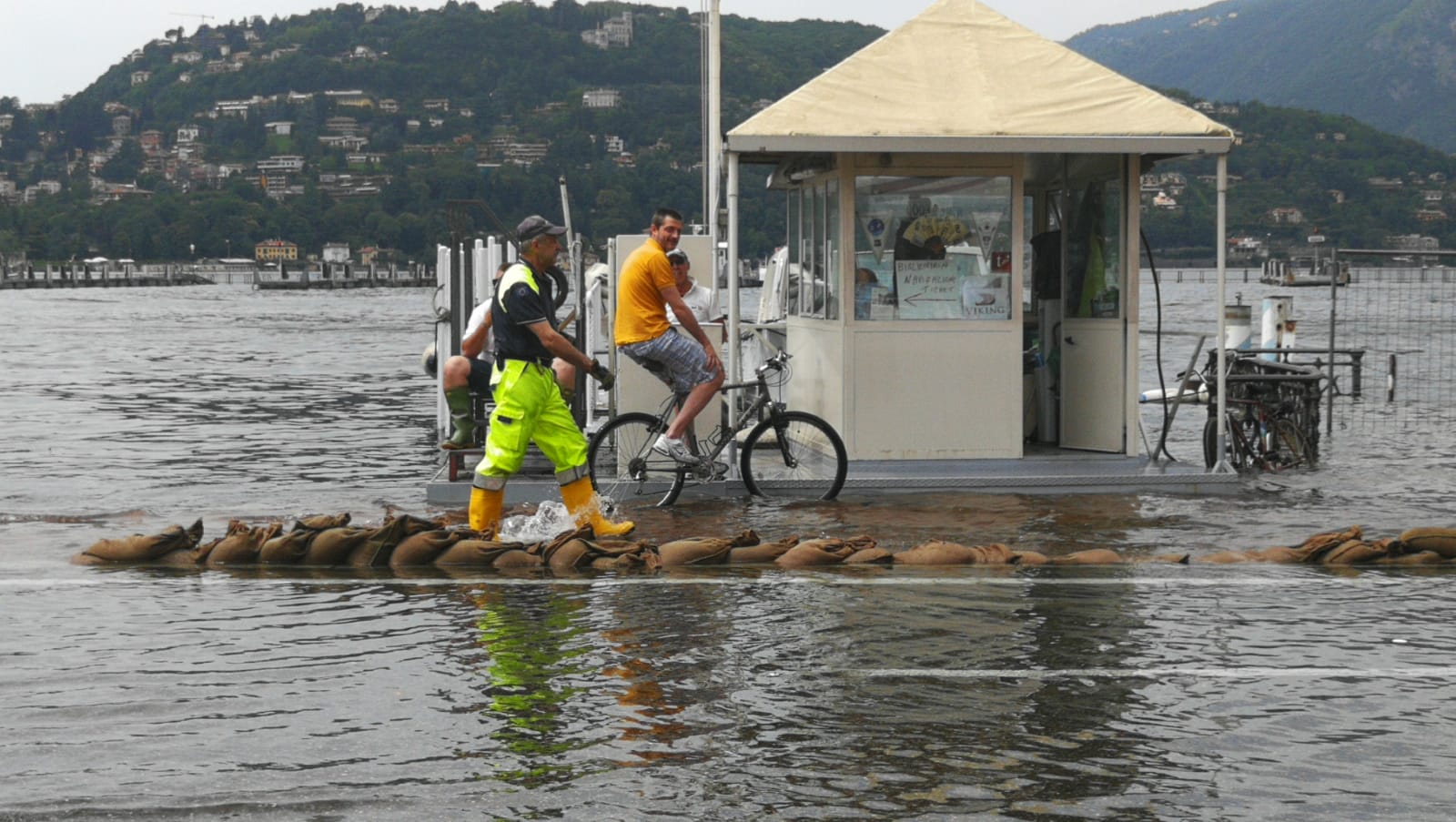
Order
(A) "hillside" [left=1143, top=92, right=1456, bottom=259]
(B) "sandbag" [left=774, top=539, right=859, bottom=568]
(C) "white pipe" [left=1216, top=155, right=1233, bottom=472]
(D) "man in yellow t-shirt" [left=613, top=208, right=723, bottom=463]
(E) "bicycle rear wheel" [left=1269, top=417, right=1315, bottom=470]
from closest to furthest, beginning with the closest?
(B) "sandbag" [left=774, top=539, right=859, bottom=568] < (D) "man in yellow t-shirt" [left=613, top=208, right=723, bottom=463] < (C) "white pipe" [left=1216, top=155, right=1233, bottom=472] < (E) "bicycle rear wheel" [left=1269, top=417, right=1315, bottom=470] < (A) "hillside" [left=1143, top=92, right=1456, bottom=259]

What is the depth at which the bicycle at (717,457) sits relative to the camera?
13.4m

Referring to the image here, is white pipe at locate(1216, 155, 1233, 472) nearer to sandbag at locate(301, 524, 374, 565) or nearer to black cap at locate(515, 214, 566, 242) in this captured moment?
black cap at locate(515, 214, 566, 242)

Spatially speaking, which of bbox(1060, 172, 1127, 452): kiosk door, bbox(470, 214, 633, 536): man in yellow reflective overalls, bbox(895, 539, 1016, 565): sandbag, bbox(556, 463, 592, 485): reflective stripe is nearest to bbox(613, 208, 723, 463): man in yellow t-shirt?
bbox(470, 214, 633, 536): man in yellow reflective overalls

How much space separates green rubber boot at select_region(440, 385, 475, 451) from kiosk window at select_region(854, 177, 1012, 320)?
307 centimetres

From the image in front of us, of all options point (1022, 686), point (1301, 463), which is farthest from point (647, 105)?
point (1022, 686)

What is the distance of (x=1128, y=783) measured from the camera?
19.5ft

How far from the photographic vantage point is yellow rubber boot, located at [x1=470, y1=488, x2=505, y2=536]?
36.2 ft

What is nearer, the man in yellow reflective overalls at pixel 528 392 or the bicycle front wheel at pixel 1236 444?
the man in yellow reflective overalls at pixel 528 392

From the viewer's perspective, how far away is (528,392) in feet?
35.8

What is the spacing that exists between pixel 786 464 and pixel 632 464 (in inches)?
47.3

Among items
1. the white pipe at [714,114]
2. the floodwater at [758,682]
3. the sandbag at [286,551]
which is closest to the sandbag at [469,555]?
the floodwater at [758,682]

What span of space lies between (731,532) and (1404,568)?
3.98m

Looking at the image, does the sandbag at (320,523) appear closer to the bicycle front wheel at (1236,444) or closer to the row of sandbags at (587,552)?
the row of sandbags at (587,552)

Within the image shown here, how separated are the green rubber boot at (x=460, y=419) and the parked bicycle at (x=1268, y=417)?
584 centimetres
